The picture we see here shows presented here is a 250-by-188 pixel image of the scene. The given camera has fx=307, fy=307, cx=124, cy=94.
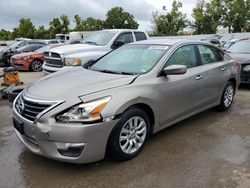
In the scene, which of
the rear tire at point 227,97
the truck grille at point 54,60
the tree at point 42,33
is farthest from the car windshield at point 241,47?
the tree at point 42,33

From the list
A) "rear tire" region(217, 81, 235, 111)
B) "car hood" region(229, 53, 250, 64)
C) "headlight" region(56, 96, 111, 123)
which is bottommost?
"rear tire" region(217, 81, 235, 111)

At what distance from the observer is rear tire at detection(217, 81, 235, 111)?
19.9ft

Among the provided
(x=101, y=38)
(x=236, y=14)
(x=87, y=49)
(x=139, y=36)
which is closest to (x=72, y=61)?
(x=87, y=49)

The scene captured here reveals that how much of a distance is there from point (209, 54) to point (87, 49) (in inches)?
183

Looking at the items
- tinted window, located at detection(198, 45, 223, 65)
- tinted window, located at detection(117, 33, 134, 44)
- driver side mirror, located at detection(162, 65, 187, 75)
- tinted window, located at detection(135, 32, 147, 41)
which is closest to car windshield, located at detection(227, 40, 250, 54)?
tinted window, located at detection(135, 32, 147, 41)

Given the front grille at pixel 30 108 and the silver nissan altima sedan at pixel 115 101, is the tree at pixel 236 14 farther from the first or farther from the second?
the front grille at pixel 30 108

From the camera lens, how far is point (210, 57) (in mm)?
5734

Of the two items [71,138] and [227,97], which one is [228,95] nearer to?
[227,97]

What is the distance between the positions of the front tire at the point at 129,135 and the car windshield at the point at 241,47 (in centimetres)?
658

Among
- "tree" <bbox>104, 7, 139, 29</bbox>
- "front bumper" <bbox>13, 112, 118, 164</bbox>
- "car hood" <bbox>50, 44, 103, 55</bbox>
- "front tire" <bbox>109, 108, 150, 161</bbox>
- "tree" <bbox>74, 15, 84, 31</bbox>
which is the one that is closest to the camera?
"front bumper" <bbox>13, 112, 118, 164</bbox>

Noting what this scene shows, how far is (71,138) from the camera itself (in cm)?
340

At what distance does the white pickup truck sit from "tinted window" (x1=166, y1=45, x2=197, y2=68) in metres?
4.33

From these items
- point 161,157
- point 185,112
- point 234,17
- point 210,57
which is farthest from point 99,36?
point 234,17

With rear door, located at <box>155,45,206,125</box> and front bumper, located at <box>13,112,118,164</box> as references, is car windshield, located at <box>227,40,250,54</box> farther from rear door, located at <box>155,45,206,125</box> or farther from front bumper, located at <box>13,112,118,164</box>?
front bumper, located at <box>13,112,118,164</box>
